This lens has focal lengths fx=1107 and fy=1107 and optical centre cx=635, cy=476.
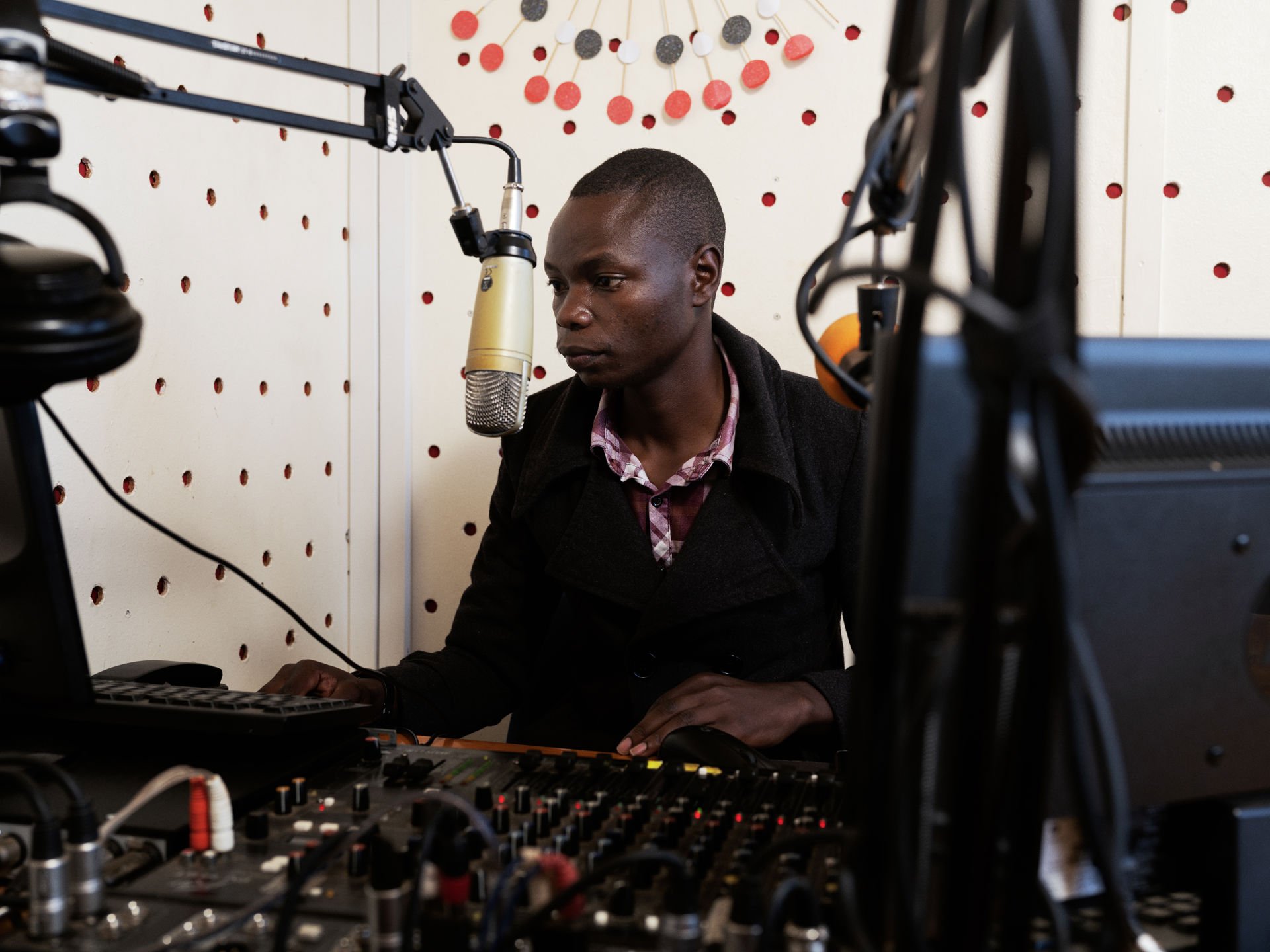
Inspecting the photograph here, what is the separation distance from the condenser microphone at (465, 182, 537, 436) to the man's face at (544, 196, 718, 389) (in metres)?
0.57

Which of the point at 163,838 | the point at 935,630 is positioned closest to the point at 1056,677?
the point at 935,630

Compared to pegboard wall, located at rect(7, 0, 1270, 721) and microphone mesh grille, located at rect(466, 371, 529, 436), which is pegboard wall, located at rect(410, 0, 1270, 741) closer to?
pegboard wall, located at rect(7, 0, 1270, 721)

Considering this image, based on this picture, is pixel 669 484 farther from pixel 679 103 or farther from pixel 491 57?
pixel 491 57

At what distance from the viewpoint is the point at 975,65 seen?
20.1 inches

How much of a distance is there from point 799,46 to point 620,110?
0.29 meters

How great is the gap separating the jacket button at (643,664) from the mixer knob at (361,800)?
75 centimetres

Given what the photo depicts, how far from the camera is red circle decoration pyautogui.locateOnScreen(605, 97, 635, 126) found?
1.72 m

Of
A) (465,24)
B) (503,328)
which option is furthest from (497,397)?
(465,24)

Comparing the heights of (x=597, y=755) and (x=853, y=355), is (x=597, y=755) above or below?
below

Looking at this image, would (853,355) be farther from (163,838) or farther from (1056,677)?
(163,838)

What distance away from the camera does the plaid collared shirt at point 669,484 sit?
1529 mm

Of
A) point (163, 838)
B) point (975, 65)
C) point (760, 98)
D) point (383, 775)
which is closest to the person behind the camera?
point (975, 65)

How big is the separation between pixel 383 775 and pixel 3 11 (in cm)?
52

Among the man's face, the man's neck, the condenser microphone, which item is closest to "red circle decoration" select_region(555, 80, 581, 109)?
the man's face
